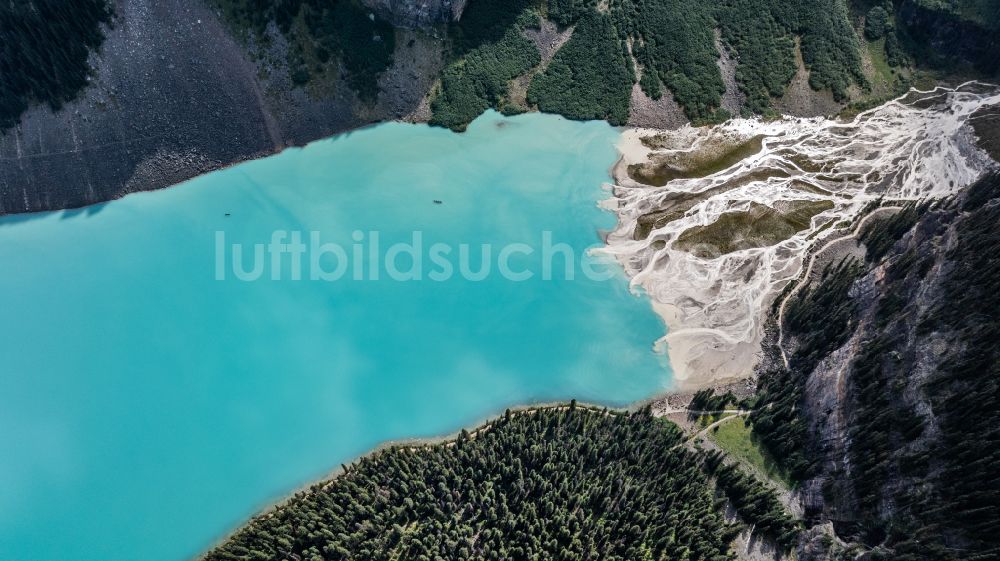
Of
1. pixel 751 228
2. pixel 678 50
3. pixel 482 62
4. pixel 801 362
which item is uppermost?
pixel 482 62

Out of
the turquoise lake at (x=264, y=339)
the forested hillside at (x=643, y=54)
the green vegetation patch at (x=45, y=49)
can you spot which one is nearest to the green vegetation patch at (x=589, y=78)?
the forested hillside at (x=643, y=54)

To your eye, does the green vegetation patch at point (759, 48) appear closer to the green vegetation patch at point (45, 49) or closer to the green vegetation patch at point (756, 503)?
the green vegetation patch at point (756, 503)

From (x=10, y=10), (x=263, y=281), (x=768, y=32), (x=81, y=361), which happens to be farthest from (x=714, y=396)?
(x=10, y=10)

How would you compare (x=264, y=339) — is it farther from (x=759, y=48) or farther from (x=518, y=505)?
(x=759, y=48)

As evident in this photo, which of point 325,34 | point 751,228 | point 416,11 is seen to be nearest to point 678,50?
point 751,228

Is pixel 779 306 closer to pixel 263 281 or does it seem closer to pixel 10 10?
pixel 263 281

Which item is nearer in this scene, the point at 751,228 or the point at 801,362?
the point at 801,362
